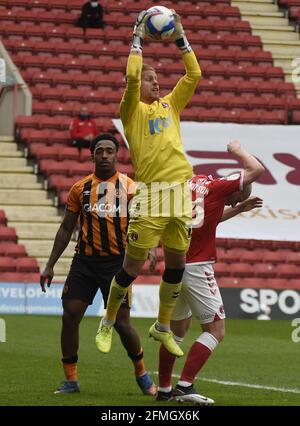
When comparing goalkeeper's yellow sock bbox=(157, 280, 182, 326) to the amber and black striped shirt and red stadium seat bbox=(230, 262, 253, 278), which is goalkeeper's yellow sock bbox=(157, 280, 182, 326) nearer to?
the amber and black striped shirt

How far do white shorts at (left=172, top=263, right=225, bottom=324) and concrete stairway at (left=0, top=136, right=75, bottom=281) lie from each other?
44.4ft

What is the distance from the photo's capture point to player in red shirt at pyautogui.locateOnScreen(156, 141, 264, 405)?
29.0ft

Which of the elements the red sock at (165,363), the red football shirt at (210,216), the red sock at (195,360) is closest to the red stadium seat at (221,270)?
the red sock at (165,363)

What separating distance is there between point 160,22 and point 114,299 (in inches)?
86.6

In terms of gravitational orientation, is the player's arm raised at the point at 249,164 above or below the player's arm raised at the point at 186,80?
below

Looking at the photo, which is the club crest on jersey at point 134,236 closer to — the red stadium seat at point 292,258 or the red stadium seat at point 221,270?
the red stadium seat at point 221,270

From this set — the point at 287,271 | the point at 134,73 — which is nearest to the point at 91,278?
the point at 134,73

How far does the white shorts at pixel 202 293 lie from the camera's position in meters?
8.86

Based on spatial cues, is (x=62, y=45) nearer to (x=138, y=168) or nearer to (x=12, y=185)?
(x=12, y=185)

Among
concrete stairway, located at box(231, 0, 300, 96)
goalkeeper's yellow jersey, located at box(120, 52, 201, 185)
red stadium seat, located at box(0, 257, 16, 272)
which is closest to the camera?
goalkeeper's yellow jersey, located at box(120, 52, 201, 185)

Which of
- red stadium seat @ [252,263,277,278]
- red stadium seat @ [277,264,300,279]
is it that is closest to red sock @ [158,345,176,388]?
red stadium seat @ [252,263,277,278]

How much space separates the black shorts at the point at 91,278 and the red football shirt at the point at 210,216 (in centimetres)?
96

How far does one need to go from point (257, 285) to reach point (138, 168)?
13.4 m

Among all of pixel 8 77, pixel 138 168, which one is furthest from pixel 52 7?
pixel 138 168
